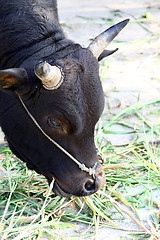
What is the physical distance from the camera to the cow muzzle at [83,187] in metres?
4.05

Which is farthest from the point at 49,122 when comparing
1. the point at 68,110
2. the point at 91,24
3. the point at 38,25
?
the point at 91,24

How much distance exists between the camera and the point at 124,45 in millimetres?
8062

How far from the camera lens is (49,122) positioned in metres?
3.92

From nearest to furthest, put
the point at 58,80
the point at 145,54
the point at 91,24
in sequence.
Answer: the point at 58,80 < the point at 145,54 < the point at 91,24

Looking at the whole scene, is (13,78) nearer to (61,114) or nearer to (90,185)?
(61,114)

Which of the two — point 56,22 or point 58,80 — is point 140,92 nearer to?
point 56,22

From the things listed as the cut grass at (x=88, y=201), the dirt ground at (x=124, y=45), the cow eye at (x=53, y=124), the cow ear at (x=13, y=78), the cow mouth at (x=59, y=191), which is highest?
the cow ear at (x=13, y=78)

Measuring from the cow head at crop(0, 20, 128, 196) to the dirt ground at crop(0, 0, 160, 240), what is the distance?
0.52 meters

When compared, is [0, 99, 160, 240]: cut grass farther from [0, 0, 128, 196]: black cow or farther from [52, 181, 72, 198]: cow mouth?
[0, 0, 128, 196]: black cow

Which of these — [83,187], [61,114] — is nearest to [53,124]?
[61,114]

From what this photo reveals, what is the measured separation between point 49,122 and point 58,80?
0.38 meters

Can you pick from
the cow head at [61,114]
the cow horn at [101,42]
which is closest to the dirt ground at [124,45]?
the cow head at [61,114]

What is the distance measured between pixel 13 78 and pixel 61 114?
48 centimetres

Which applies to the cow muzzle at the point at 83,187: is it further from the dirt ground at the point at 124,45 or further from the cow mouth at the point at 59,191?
the dirt ground at the point at 124,45
